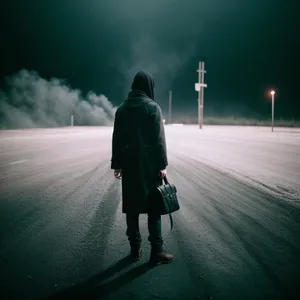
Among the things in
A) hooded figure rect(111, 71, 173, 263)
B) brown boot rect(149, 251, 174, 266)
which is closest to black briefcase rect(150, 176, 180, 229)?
hooded figure rect(111, 71, 173, 263)

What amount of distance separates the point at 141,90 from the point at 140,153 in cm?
76

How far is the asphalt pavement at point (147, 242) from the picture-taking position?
107 inches

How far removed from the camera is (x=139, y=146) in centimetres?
314

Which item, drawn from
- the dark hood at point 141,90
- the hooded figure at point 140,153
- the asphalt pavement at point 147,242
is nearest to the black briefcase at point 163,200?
the hooded figure at point 140,153

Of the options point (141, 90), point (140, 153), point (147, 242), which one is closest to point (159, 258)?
point (147, 242)

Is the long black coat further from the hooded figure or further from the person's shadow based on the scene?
the person's shadow

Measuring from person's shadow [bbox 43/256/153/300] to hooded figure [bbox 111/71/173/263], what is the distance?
0.25 m

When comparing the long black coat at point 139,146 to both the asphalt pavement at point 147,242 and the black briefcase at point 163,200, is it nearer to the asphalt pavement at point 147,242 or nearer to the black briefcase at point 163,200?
the black briefcase at point 163,200

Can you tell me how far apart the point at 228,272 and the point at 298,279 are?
2.30 feet

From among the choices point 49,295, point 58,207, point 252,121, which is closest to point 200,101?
point 252,121

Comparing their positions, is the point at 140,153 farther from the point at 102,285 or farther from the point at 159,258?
the point at 102,285

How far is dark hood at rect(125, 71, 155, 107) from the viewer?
3174 mm

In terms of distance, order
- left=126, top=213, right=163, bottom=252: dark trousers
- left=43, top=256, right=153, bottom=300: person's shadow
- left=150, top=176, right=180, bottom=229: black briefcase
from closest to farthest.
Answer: left=43, top=256, right=153, bottom=300: person's shadow, left=150, top=176, right=180, bottom=229: black briefcase, left=126, top=213, right=163, bottom=252: dark trousers

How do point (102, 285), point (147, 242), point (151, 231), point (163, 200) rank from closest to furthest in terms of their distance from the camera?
point (102, 285) < point (163, 200) < point (151, 231) < point (147, 242)
